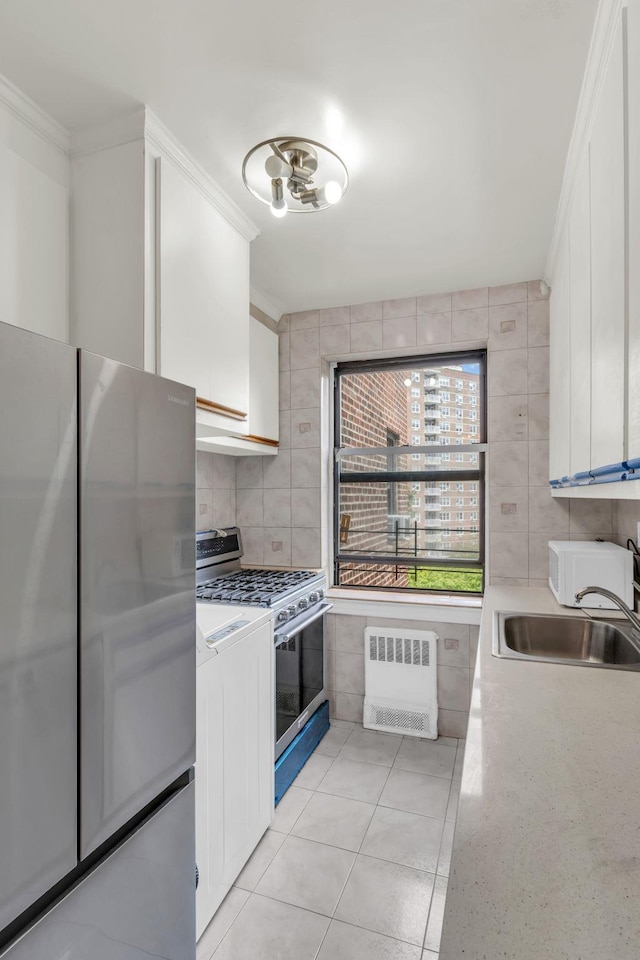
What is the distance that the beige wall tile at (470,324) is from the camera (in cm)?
279

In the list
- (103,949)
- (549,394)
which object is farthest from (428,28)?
(103,949)

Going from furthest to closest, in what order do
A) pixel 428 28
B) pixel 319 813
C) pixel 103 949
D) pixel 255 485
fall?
pixel 255 485
pixel 319 813
pixel 428 28
pixel 103 949

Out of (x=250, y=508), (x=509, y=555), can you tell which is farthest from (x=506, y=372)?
(x=250, y=508)

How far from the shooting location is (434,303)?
288cm

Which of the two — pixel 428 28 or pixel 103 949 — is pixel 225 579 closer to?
pixel 103 949

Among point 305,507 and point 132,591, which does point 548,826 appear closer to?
point 132,591

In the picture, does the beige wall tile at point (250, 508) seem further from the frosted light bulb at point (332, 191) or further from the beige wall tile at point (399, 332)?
the frosted light bulb at point (332, 191)

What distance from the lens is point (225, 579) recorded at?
2.76 m

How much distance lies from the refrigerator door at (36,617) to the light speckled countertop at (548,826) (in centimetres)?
64

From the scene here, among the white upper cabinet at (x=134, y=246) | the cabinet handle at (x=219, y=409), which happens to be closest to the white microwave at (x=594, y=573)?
the cabinet handle at (x=219, y=409)

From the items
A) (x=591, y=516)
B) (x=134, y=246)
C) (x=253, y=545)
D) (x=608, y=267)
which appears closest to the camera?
(x=608, y=267)

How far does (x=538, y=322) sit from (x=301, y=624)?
2.01m

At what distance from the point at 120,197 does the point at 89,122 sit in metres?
0.23

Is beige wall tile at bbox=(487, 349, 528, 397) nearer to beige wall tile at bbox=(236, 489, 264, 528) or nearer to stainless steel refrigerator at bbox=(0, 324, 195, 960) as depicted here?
beige wall tile at bbox=(236, 489, 264, 528)
